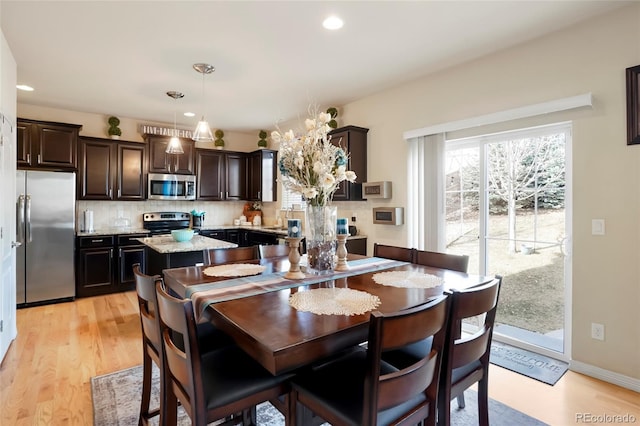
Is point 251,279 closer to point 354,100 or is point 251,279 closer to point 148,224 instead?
point 354,100

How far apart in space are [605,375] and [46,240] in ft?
19.0

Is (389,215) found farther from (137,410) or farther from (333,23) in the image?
(137,410)

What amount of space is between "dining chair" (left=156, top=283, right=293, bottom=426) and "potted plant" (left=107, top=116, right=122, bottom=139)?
4.64 m

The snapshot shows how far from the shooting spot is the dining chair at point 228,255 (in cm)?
242

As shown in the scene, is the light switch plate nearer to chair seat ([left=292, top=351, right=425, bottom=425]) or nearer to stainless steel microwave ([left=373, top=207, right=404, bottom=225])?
stainless steel microwave ([left=373, top=207, right=404, bottom=225])

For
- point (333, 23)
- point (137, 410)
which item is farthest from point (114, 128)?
point (137, 410)

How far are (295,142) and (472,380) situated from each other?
5.02 feet

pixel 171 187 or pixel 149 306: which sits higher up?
pixel 171 187


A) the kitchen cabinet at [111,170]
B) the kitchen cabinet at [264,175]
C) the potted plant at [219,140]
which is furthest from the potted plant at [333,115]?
the kitchen cabinet at [111,170]

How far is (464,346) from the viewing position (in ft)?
4.80

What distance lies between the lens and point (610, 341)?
2479 mm

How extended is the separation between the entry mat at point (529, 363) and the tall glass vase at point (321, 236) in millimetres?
1805

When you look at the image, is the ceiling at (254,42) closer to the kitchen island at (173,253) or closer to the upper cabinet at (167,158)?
the upper cabinet at (167,158)

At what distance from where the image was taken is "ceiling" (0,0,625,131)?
7.92ft
